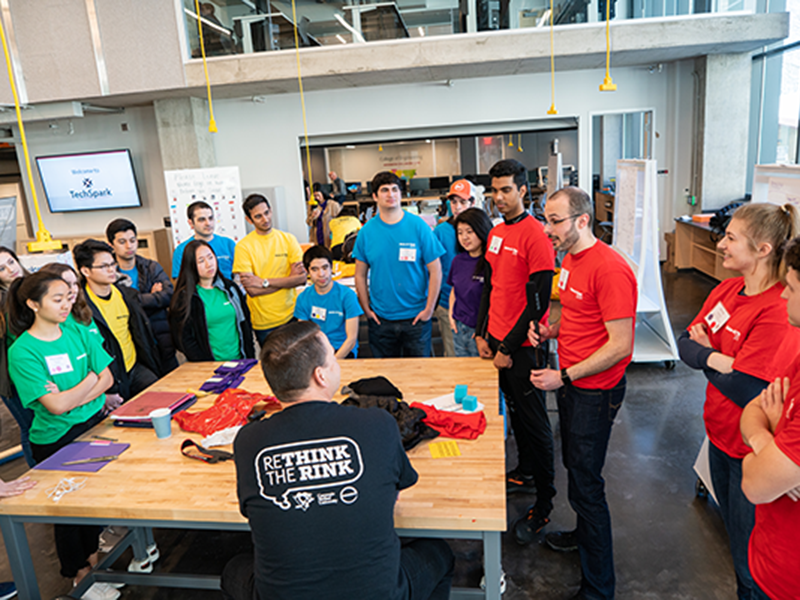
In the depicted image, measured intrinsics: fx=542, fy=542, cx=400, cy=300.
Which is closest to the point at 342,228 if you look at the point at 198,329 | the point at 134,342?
the point at 198,329

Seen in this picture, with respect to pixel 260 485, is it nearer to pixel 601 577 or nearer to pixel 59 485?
pixel 59 485

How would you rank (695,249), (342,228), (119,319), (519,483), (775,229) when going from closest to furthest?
1. (775,229)
2. (519,483)
3. (119,319)
4. (342,228)
5. (695,249)

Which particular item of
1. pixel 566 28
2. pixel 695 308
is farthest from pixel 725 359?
pixel 566 28

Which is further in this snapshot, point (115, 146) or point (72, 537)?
point (115, 146)

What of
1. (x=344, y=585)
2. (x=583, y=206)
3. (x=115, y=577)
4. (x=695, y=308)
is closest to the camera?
(x=344, y=585)

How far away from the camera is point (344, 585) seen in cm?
139

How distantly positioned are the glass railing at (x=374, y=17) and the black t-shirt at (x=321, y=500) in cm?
677

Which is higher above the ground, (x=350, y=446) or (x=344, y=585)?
(x=350, y=446)

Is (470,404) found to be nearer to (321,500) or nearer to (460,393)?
(460,393)

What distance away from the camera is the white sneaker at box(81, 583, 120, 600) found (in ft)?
7.84

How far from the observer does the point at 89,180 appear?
8.92 metres

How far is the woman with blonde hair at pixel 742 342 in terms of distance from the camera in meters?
1.77

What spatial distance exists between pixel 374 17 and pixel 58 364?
6.34 m

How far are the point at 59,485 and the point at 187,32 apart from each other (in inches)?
274
